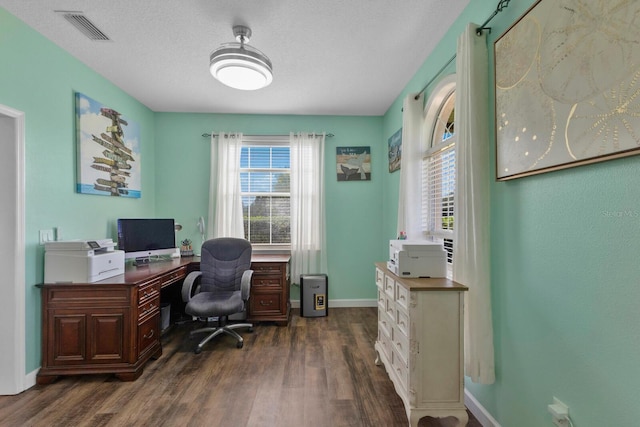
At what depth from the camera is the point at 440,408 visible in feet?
5.25

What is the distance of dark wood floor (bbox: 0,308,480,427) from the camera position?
178 cm

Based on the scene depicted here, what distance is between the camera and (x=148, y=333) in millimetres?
2406

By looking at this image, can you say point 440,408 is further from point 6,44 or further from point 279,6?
point 6,44

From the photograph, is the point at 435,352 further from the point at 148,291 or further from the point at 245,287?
the point at 148,291

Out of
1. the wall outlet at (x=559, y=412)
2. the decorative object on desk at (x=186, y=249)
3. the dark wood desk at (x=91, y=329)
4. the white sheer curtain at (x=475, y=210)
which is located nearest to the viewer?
the wall outlet at (x=559, y=412)

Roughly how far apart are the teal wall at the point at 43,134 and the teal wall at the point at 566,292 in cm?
330

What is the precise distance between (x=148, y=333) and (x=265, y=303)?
123cm

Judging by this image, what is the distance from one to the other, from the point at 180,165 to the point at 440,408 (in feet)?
12.9

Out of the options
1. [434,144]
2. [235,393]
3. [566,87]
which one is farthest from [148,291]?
[566,87]

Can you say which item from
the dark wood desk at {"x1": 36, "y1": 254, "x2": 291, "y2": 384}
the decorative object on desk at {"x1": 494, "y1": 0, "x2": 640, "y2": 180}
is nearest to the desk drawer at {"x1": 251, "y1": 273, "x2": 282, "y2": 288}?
the dark wood desk at {"x1": 36, "y1": 254, "x2": 291, "y2": 384}

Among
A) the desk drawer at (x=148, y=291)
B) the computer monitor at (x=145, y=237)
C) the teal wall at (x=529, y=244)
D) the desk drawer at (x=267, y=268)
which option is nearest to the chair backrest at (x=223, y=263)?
the desk drawer at (x=267, y=268)

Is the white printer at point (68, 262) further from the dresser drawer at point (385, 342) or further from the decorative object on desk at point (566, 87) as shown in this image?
the decorative object on desk at point (566, 87)

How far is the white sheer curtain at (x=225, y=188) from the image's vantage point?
3.71 m

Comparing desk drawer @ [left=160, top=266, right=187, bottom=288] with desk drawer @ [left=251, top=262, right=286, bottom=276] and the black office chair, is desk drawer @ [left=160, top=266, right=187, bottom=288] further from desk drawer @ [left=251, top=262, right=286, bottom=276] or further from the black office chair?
desk drawer @ [left=251, top=262, right=286, bottom=276]
